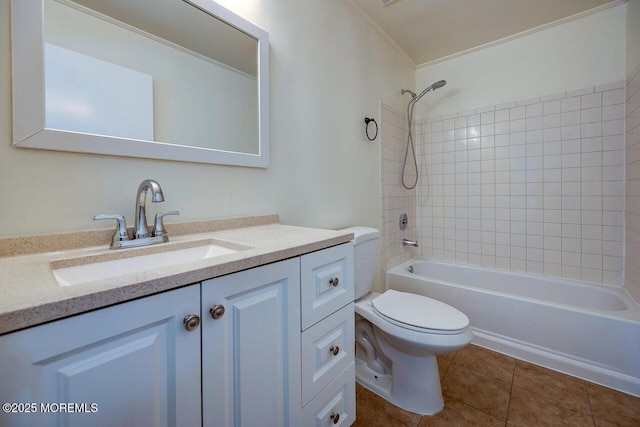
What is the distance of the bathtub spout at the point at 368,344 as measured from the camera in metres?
1.54

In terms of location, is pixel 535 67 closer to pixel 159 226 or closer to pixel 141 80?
pixel 141 80

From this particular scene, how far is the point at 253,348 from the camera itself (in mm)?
666

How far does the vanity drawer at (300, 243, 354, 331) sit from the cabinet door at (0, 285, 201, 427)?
0.34 meters

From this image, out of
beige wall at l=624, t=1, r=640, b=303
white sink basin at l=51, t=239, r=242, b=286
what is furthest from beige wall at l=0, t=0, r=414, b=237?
beige wall at l=624, t=1, r=640, b=303

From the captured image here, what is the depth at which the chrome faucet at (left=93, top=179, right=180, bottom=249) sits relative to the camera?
2.64ft

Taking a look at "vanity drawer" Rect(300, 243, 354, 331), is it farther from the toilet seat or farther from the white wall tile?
the white wall tile

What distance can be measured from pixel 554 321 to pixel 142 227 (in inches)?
87.9

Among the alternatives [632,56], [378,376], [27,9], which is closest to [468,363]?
[378,376]

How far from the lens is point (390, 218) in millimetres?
2250

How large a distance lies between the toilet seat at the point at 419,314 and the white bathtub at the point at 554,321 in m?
0.67

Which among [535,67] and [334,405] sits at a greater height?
[535,67]

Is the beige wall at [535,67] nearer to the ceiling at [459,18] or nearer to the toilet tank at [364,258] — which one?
the ceiling at [459,18]

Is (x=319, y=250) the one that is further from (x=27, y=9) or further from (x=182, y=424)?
(x=27, y=9)

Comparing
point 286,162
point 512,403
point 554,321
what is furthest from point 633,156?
point 286,162
